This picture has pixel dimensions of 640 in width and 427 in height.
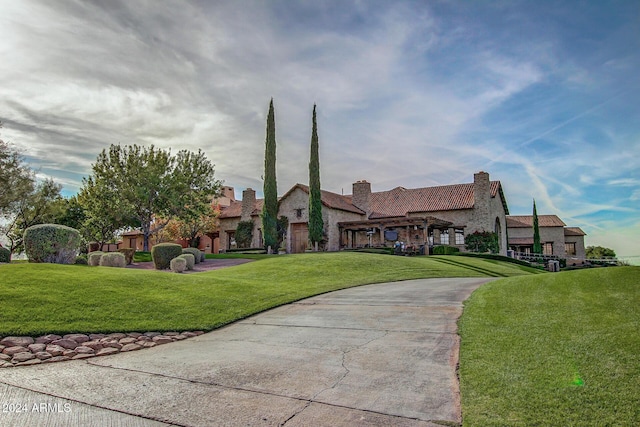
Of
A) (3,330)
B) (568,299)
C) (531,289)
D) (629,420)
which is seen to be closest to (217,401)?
(629,420)

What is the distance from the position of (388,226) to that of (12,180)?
29.3 metres

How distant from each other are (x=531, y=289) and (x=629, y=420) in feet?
22.9

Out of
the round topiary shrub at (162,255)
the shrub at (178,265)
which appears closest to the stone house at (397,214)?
the round topiary shrub at (162,255)

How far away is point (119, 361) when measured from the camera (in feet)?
20.4

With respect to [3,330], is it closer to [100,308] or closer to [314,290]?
[100,308]

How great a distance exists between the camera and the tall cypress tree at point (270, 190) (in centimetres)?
3350

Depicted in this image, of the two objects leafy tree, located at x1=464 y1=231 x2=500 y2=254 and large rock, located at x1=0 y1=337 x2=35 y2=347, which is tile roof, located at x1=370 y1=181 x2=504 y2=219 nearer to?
leafy tree, located at x1=464 y1=231 x2=500 y2=254

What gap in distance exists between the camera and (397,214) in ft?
125

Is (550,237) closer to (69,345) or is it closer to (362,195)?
(362,195)

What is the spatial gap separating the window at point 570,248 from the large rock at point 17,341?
56816 millimetres

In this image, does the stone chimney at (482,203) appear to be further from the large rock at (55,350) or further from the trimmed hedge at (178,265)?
the large rock at (55,350)

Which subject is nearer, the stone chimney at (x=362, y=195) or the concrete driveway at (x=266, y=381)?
the concrete driveway at (x=266, y=381)

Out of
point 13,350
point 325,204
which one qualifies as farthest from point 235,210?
point 13,350

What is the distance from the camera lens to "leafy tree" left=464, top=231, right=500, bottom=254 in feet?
110
